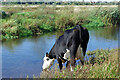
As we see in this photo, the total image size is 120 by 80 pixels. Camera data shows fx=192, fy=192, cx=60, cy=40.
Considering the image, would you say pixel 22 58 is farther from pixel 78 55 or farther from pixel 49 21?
pixel 49 21

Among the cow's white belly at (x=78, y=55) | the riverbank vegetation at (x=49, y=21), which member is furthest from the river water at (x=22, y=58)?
the riverbank vegetation at (x=49, y=21)

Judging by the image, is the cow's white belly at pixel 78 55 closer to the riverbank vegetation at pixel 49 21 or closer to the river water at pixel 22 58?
the river water at pixel 22 58

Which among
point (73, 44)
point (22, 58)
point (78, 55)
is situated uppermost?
point (73, 44)

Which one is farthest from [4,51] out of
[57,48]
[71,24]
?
[71,24]

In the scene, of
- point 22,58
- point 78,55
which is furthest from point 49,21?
point 78,55

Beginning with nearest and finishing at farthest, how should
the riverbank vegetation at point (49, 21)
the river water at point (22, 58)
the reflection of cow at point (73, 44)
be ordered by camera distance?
1. the reflection of cow at point (73, 44)
2. the river water at point (22, 58)
3. the riverbank vegetation at point (49, 21)

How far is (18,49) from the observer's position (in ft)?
36.7

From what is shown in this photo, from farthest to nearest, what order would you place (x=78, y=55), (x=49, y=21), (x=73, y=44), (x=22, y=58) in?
1. (x=49, y=21)
2. (x=22, y=58)
3. (x=78, y=55)
4. (x=73, y=44)

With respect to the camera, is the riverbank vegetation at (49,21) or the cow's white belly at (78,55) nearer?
the cow's white belly at (78,55)

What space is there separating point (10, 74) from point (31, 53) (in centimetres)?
304

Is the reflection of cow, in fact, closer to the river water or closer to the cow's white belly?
the cow's white belly

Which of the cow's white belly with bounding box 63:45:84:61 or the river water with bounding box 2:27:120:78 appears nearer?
the cow's white belly with bounding box 63:45:84:61

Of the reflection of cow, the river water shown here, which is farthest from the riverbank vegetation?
the reflection of cow

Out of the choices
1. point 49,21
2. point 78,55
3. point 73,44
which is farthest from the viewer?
point 49,21
